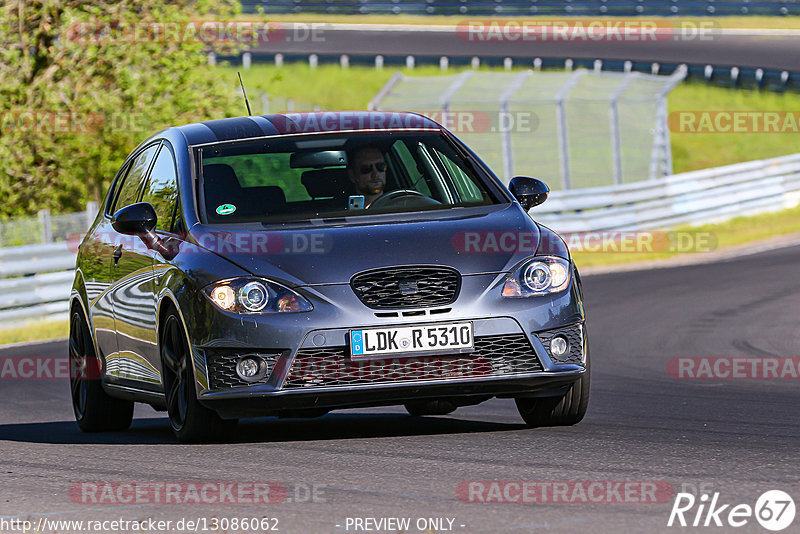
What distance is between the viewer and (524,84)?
2661 cm

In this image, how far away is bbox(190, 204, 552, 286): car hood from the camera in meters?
7.04

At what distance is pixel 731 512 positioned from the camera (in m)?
5.06

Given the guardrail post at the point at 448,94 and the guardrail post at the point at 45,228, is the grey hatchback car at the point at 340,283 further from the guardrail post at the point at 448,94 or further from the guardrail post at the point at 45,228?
the guardrail post at the point at 448,94

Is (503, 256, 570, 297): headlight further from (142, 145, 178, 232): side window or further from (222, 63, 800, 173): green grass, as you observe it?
(222, 63, 800, 173): green grass

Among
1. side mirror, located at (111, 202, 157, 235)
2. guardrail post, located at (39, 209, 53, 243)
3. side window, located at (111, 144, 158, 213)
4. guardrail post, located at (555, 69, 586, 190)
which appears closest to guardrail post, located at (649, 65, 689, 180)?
guardrail post, located at (555, 69, 586, 190)

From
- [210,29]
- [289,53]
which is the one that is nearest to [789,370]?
[210,29]

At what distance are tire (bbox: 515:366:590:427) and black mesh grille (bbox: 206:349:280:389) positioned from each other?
5.07 feet

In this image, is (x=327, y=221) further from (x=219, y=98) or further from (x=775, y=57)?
(x=775, y=57)

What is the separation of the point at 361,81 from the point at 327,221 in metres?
39.8

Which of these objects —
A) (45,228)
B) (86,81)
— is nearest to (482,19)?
(86,81)

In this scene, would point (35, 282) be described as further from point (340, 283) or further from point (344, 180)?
point (340, 283)

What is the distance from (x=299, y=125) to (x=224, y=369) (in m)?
1.93

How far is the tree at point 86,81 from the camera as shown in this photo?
23484 millimetres

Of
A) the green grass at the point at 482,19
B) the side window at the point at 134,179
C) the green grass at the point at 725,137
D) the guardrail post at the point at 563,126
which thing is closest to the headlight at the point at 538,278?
the side window at the point at 134,179
